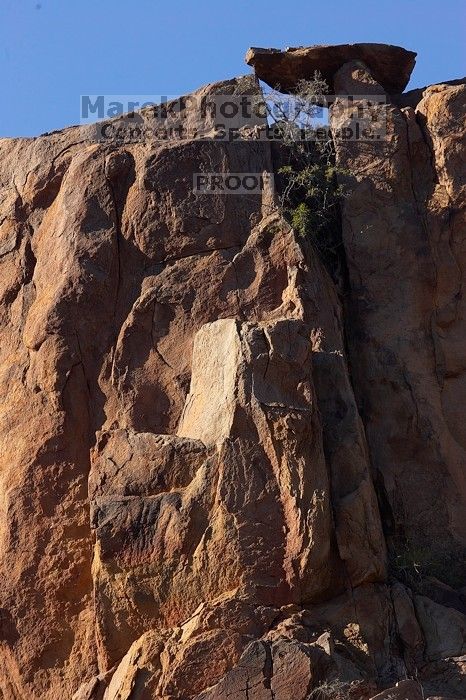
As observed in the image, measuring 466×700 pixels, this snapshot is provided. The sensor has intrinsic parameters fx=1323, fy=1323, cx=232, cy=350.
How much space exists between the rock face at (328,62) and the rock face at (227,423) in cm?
24

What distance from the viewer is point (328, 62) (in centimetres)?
1412

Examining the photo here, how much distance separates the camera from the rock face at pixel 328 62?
1402 cm

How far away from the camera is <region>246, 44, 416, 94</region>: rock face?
14.0m

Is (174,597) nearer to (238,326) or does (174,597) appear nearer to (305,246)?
(238,326)

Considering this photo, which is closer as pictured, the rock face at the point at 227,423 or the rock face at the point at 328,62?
the rock face at the point at 227,423

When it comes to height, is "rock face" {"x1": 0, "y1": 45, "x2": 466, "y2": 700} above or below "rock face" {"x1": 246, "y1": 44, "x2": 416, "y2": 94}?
below

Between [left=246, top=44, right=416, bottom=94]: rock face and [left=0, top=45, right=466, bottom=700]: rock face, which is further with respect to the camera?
[left=246, top=44, right=416, bottom=94]: rock face

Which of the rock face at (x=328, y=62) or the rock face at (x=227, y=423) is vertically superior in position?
the rock face at (x=328, y=62)

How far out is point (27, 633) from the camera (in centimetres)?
1166

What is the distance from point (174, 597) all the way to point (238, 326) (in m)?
2.37

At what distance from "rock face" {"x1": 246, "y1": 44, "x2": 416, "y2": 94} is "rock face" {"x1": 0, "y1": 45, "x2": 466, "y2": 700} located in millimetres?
238

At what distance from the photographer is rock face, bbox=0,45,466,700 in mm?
10789

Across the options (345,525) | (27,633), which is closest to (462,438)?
(345,525)

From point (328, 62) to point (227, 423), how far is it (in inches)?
192
